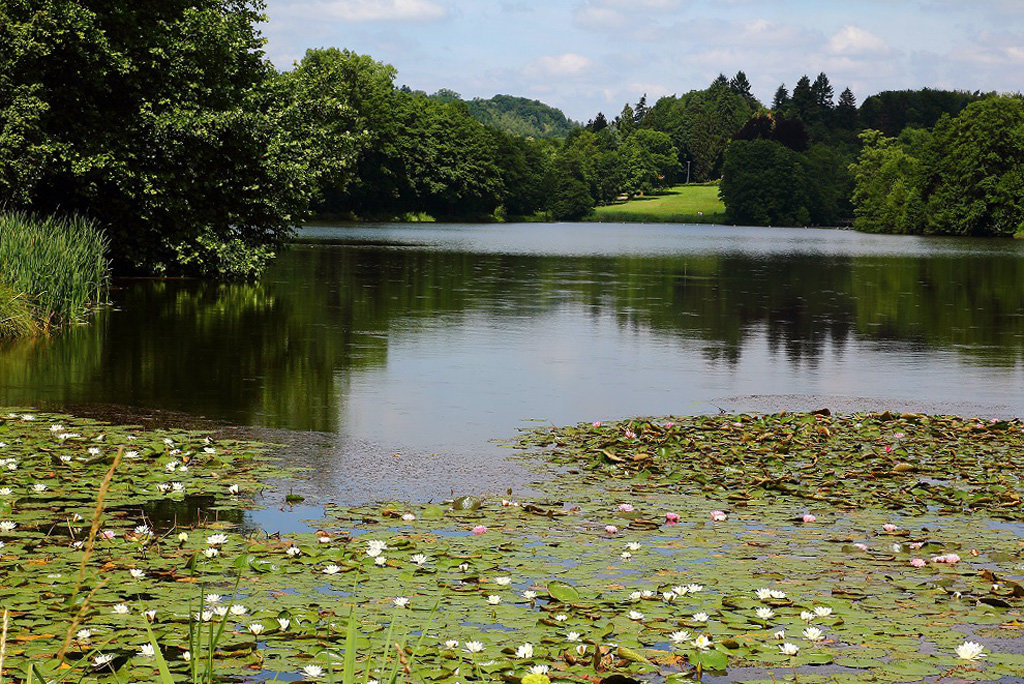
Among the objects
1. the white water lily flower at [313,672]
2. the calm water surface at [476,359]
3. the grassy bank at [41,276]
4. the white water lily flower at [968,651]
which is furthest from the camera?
the grassy bank at [41,276]

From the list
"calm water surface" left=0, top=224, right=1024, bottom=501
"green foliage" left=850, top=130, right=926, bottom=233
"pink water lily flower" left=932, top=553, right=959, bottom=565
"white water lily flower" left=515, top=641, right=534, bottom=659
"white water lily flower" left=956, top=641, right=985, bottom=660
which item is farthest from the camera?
"green foliage" left=850, top=130, right=926, bottom=233

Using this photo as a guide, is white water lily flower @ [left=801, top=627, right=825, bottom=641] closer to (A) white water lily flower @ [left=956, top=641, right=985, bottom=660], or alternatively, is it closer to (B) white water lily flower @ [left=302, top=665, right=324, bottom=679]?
(A) white water lily flower @ [left=956, top=641, right=985, bottom=660]

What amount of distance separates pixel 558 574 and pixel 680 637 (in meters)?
1.48

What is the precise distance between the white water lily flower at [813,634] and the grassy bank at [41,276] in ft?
54.8

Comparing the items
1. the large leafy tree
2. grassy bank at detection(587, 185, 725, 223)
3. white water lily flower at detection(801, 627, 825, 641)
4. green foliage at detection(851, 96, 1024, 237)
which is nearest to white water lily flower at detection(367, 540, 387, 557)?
white water lily flower at detection(801, 627, 825, 641)

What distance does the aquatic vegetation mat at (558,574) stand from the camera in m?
5.90

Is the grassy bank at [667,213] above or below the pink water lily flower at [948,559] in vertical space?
above

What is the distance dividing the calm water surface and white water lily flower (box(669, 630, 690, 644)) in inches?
163

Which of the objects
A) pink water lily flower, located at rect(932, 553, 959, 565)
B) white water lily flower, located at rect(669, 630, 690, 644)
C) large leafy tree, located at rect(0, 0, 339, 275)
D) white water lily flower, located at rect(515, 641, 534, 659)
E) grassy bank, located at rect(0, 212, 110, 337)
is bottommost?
pink water lily flower, located at rect(932, 553, 959, 565)

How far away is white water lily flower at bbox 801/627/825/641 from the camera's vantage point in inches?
243

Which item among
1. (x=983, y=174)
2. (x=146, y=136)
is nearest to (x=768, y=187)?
(x=983, y=174)

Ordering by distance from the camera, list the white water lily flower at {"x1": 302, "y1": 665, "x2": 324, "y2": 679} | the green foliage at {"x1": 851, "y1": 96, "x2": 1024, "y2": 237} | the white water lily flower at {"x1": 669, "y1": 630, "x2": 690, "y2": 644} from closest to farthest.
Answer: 1. the white water lily flower at {"x1": 302, "y1": 665, "x2": 324, "y2": 679}
2. the white water lily flower at {"x1": 669, "y1": 630, "x2": 690, "y2": 644}
3. the green foliage at {"x1": 851, "y1": 96, "x2": 1024, "y2": 237}

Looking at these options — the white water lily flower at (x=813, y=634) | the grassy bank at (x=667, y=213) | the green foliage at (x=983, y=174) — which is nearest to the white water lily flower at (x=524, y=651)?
the white water lily flower at (x=813, y=634)

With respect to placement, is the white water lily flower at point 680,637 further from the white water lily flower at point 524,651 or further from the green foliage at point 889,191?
the green foliage at point 889,191
